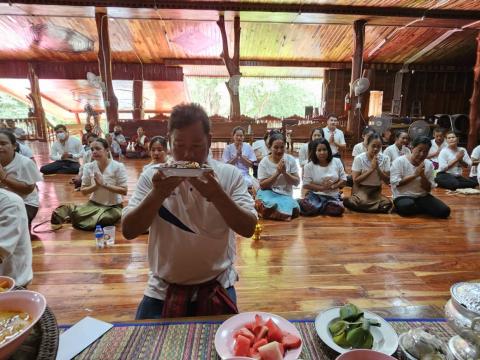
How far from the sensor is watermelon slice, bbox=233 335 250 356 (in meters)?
0.94

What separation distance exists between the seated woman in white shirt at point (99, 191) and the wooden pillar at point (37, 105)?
1011cm

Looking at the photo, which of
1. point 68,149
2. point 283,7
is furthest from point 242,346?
point 283,7

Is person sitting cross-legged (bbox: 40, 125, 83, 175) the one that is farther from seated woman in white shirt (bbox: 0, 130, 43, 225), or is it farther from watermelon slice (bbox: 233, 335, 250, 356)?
watermelon slice (bbox: 233, 335, 250, 356)

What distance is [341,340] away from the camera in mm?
1013

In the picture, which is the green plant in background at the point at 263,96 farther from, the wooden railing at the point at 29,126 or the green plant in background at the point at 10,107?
the green plant in background at the point at 10,107

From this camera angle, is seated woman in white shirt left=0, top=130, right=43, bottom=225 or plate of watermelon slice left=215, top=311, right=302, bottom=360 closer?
plate of watermelon slice left=215, top=311, right=302, bottom=360

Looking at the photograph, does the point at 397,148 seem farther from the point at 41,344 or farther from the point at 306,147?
the point at 41,344

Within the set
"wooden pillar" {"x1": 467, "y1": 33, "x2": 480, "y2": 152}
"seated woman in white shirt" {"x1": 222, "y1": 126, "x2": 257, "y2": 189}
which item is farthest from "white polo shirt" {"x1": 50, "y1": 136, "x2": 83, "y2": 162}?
"wooden pillar" {"x1": 467, "y1": 33, "x2": 480, "y2": 152}

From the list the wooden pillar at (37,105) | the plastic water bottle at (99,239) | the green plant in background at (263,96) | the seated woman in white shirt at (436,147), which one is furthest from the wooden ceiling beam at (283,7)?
the green plant in background at (263,96)

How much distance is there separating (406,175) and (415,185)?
25 centimetres

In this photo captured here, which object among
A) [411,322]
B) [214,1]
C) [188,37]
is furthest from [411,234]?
[188,37]

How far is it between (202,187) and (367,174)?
13.4ft

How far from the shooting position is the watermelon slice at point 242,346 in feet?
3.10

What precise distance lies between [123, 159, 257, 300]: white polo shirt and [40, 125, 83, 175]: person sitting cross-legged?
662 cm
